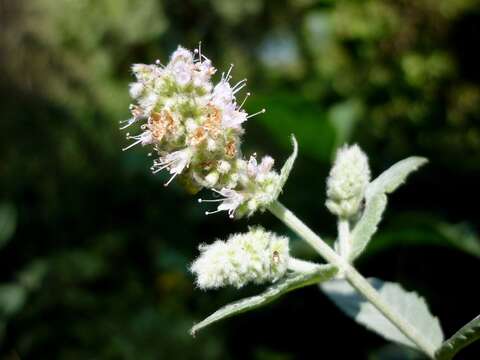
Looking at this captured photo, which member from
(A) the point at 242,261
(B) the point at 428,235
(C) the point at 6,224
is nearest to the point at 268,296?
(A) the point at 242,261

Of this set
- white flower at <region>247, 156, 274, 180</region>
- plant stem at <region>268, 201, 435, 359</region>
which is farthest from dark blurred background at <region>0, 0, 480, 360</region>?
white flower at <region>247, 156, 274, 180</region>

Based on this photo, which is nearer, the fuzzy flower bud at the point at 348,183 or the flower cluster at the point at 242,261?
the flower cluster at the point at 242,261

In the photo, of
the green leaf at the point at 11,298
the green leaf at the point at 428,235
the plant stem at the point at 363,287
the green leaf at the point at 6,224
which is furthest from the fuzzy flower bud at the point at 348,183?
the green leaf at the point at 6,224

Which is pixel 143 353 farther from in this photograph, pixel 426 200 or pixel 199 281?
pixel 199 281

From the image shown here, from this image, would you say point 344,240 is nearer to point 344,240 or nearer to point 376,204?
point 344,240

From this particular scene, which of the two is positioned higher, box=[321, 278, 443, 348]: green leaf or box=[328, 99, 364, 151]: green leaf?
box=[328, 99, 364, 151]: green leaf

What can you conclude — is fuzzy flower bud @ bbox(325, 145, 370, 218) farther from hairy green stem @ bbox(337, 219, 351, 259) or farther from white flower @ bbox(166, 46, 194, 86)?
white flower @ bbox(166, 46, 194, 86)

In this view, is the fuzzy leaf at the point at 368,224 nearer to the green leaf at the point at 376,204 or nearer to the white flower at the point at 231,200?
the green leaf at the point at 376,204
